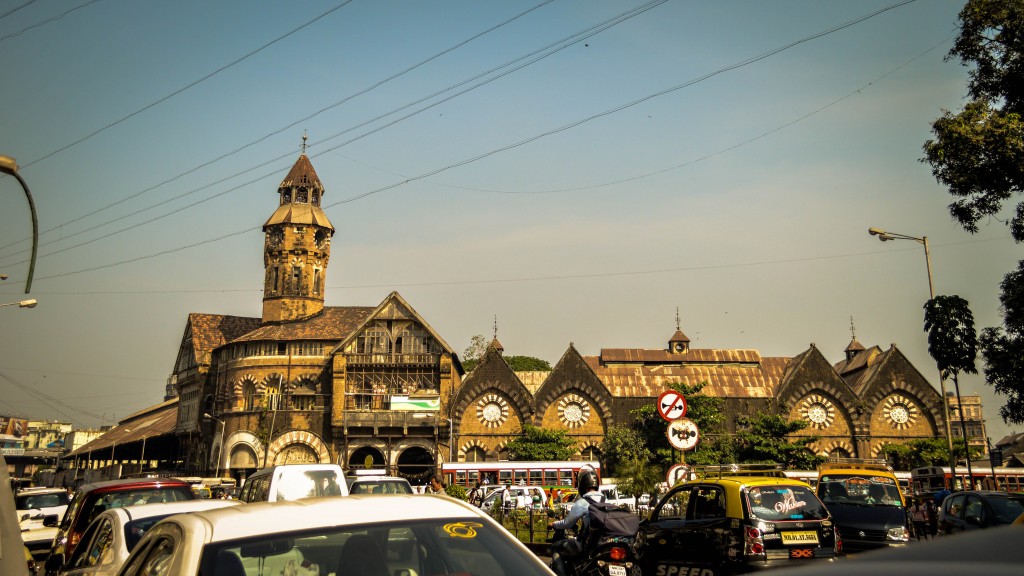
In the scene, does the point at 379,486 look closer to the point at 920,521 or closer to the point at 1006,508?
the point at 1006,508

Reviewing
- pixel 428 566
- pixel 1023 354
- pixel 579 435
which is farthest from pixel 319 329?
pixel 428 566

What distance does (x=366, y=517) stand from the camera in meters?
3.83

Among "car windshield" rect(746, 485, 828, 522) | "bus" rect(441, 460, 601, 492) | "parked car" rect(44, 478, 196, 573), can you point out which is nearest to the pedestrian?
"car windshield" rect(746, 485, 828, 522)

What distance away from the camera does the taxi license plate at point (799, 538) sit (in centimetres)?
1152

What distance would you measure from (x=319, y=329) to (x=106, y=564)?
53.5 m

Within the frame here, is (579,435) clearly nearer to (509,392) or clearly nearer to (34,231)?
(509,392)

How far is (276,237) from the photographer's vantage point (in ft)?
219

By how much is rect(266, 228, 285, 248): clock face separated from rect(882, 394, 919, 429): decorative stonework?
46.1 m

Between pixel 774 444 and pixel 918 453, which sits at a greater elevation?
pixel 774 444

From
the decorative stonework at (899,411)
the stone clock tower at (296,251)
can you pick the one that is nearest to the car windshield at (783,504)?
the decorative stonework at (899,411)

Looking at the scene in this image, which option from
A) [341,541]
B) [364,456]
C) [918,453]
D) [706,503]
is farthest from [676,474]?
[918,453]

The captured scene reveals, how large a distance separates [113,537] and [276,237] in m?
60.6

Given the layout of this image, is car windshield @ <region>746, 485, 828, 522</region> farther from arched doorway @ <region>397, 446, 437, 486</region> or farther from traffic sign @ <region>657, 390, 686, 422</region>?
arched doorway @ <region>397, 446, 437, 486</region>

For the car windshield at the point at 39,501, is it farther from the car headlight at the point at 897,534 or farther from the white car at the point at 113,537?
the car headlight at the point at 897,534
